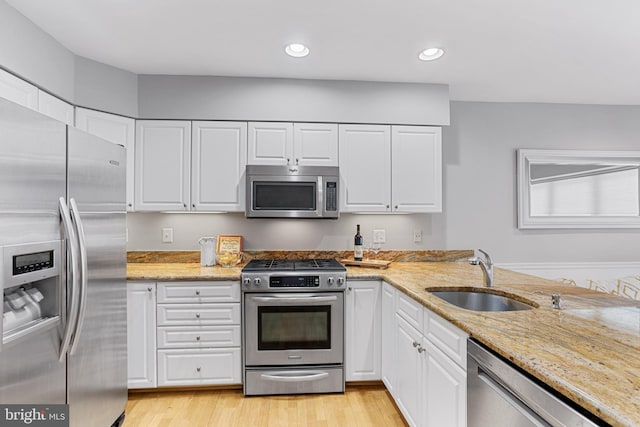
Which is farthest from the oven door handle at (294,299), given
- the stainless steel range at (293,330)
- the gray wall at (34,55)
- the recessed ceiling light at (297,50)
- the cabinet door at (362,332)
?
the gray wall at (34,55)

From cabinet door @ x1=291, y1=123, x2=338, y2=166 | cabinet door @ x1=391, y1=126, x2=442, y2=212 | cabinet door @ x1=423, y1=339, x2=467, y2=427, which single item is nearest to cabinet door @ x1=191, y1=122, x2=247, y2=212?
cabinet door @ x1=291, y1=123, x2=338, y2=166

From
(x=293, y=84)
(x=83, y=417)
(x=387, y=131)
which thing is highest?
(x=293, y=84)

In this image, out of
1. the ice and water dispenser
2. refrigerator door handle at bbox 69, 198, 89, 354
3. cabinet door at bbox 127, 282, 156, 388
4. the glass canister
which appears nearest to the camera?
the ice and water dispenser

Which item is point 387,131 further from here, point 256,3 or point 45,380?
point 45,380

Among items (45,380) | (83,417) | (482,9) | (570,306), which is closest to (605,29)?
(482,9)

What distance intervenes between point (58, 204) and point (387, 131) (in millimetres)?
2263

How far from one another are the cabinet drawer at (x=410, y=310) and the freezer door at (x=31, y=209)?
5.33 ft

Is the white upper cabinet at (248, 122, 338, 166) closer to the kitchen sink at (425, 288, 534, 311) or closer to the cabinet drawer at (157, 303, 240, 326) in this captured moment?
the cabinet drawer at (157, 303, 240, 326)

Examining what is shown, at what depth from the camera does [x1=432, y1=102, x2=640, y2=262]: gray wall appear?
3256 mm

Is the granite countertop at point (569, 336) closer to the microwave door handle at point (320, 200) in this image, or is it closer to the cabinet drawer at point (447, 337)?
the cabinet drawer at point (447, 337)

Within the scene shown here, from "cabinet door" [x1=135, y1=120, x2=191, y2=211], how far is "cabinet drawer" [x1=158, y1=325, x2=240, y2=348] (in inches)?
36.1

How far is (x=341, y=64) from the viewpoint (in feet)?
8.44

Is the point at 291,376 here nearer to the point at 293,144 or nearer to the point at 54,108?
the point at 293,144

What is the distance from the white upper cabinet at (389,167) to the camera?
9.43 feet
